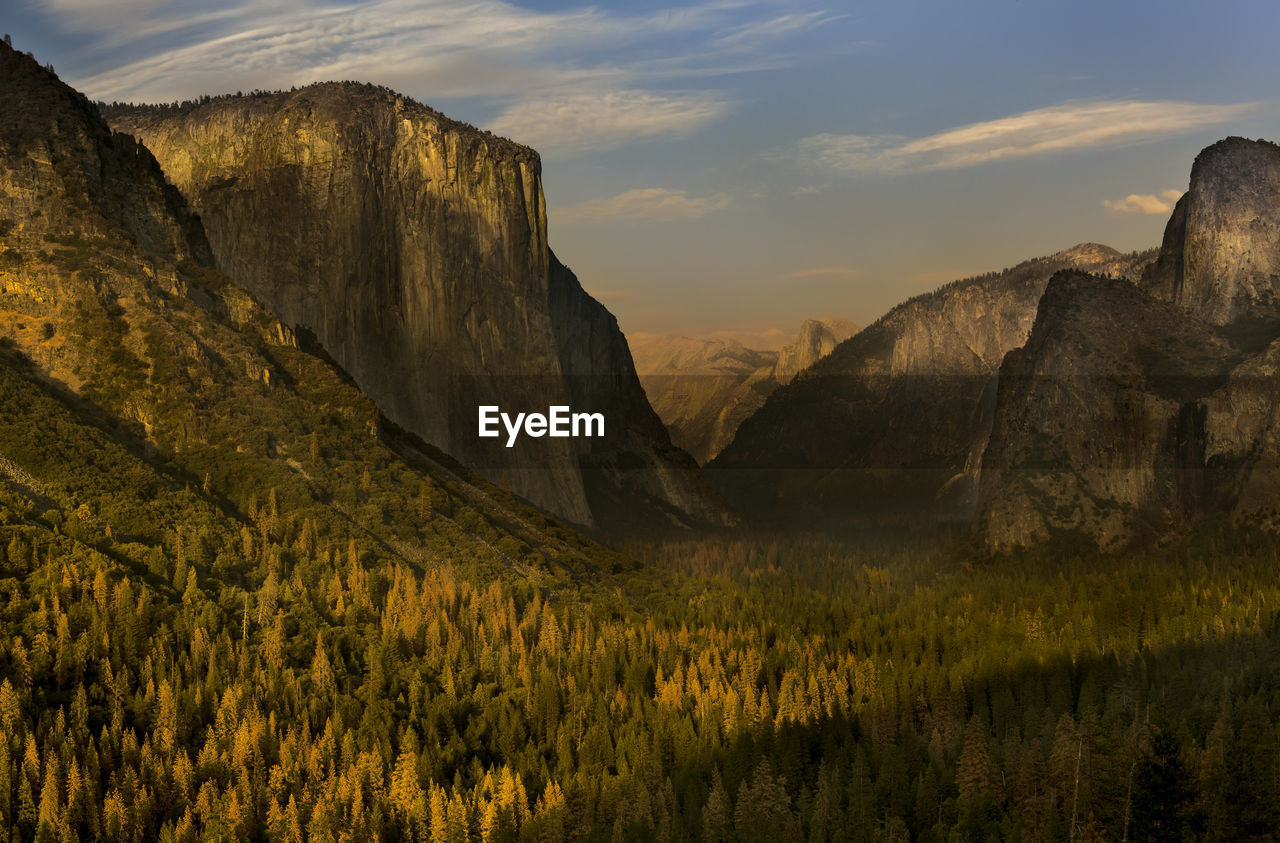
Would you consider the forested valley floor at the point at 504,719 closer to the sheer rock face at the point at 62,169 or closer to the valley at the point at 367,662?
the valley at the point at 367,662

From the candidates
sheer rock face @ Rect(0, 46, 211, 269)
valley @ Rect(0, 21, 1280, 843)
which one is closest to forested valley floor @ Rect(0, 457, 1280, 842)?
valley @ Rect(0, 21, 1280, 843)

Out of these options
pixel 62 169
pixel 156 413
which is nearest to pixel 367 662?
pixel 156 413

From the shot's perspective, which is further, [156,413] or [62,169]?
[62,169]

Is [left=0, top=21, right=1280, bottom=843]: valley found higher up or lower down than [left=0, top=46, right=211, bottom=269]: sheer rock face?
lower down

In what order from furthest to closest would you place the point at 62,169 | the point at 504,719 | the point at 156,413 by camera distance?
1. the point at 62,169
2. the point at 156,413
3. the point at 504,719

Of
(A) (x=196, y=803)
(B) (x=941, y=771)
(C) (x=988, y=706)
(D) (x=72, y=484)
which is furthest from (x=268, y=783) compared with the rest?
(C) (x=988, y=706)

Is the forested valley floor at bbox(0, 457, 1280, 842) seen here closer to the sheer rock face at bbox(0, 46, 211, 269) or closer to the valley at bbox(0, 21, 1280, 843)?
the valley at bbox(0, 21, 1280, 843)

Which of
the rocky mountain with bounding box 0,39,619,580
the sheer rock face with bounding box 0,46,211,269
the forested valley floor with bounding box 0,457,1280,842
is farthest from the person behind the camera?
the sheer rock face with bounding box 0,46,211,269

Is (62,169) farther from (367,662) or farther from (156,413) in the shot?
(367,662)

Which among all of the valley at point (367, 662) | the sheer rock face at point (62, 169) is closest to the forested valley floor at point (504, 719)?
the valley at point (367, 662)
